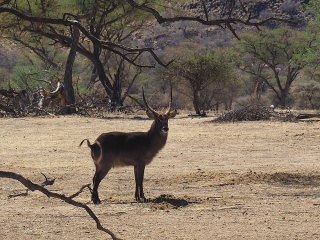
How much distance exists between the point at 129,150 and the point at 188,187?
149 cm

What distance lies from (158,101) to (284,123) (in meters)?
23.8

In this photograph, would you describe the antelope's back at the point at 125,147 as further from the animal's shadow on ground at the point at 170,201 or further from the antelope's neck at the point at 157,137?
the animal's shadow on ground at the point at 170,201

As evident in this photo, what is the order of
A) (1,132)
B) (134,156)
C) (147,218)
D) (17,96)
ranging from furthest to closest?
1. (1,132)
2. (134,156)
3. (147,218)
4. (17,96)

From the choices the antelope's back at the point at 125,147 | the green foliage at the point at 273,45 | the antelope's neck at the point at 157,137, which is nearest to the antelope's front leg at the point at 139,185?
the antelope's back at the point at 125,147

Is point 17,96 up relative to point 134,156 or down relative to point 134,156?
up

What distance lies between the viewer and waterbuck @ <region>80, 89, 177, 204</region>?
1048 cm

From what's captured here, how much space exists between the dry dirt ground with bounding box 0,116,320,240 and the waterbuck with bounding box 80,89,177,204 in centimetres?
33

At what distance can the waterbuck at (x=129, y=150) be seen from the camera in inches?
413

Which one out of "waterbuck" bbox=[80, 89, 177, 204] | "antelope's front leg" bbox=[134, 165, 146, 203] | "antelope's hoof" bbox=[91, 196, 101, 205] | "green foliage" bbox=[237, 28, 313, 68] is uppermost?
"green foliage" bbox=[237, 28, 313, 68]

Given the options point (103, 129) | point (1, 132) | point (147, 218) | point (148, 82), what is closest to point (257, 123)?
point (103, 129)

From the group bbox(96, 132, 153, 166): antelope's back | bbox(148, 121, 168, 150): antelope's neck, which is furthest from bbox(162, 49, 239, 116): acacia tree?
bbox(96, 132, 153, 166): antelope's back

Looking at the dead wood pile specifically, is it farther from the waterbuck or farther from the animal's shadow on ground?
the animal's shadow on ground

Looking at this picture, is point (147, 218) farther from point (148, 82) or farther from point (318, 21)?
point (148, 82)

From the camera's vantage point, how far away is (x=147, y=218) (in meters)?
9.30
